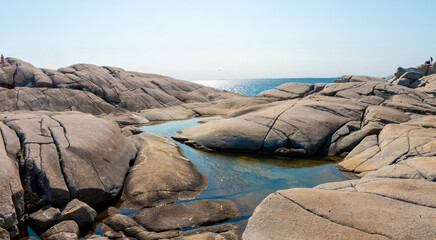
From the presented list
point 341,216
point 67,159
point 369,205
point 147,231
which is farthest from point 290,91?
point 147,231

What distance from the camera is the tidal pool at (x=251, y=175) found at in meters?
8.95

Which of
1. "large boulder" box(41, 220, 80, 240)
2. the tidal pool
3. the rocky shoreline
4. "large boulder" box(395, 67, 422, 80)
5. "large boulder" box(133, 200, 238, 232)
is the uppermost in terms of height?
"large boulder" box(395, 67, 422, 80)

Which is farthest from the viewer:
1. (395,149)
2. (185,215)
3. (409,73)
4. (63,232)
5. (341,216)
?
(409,73)

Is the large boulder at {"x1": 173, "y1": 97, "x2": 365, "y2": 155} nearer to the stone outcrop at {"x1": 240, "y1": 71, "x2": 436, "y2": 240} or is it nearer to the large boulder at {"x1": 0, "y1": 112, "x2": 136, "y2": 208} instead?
the stone outcrop at {"x1": 240, "y1": 71, "x2": 436, "y2": 240}

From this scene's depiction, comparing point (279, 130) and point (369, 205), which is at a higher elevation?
point (279, 130)

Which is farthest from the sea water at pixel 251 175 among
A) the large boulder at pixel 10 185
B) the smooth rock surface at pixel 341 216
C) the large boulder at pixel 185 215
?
the large boulder at pixel 10 185

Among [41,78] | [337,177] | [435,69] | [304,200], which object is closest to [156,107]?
[41,78]

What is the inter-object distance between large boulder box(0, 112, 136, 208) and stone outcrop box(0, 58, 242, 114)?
14.7m

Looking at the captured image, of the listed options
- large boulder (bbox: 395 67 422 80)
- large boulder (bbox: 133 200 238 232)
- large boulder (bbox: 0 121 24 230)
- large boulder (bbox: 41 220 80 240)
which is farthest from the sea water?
large boulder (bbox: 395 67 422 80)

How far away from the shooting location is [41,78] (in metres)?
24.7

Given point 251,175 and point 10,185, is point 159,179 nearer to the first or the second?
point 251,175

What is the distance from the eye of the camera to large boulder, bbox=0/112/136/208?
289 inches

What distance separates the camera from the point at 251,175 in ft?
35.9

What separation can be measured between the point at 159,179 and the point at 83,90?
20.8m
